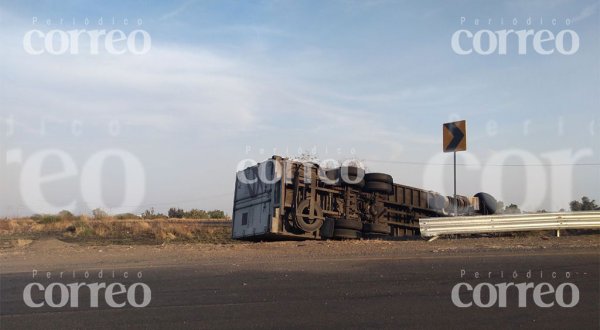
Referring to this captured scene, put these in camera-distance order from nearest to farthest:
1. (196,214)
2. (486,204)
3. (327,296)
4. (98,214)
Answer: (327,296)
(486,204)
(98,214)
(196,214)

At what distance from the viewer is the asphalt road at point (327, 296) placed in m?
7.79

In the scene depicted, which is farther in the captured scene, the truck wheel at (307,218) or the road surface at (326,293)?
the truck wheel at (307,218)

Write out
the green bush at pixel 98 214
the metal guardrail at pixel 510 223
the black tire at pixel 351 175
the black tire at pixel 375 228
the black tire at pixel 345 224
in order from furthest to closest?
the green bush at pixel 98 214
the black tire at pixel 375 228
the black tire at pixel 351 175
the black tire at pixel 345 224
the metal guardrail at pixel 510 223

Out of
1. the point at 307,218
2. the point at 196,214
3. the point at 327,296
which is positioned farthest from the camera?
the point at 196,214

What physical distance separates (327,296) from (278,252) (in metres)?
6.94

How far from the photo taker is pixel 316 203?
1828 centimetres

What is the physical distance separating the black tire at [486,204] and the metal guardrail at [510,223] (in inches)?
253

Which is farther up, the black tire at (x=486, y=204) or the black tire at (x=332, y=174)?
the black tire at (x=332, y=174)

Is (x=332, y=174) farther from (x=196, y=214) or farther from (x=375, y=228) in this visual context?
(x=196, y=214)

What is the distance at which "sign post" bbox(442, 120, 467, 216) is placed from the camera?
60.1 ft

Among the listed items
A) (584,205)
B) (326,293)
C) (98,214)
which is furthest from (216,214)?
(326,293)

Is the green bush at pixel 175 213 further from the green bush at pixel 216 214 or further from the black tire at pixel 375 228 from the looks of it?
the black tire at pixel 375 228

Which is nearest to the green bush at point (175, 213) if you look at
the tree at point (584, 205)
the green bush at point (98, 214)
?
the green bush at point (98, 214)

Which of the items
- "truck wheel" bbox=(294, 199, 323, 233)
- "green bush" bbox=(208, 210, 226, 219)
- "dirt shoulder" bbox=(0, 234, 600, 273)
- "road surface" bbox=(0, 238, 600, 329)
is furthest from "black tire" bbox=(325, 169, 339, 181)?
"green bush" bbox=(208, 210, 226, 219)
